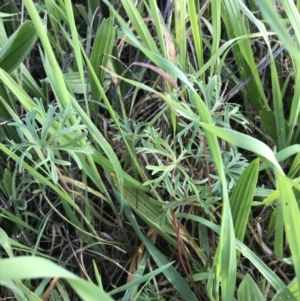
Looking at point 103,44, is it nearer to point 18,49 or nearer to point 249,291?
point 18,49

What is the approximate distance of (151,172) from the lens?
2.64ft

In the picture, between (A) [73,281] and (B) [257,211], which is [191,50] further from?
(A) [73,281]

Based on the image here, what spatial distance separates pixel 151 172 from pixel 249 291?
0.84 feet

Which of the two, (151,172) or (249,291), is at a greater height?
(151,172)

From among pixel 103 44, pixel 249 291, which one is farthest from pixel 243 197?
pixel 103 44

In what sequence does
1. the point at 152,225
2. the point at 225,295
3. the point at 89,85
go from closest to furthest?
the point at 225,295
the point at 152,225
the point at 89,85

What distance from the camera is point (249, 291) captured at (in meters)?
0.65

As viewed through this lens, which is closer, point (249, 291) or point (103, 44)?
point (249, 291)

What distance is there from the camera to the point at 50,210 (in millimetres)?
802

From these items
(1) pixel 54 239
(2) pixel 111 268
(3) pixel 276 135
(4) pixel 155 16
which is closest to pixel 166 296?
(2) pixel 111 268

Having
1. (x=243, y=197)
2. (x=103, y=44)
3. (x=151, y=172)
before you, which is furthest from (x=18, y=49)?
(x=243, y=197)

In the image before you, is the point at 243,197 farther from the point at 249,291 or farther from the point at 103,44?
the point at 103,44

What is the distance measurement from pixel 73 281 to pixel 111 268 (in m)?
0.44

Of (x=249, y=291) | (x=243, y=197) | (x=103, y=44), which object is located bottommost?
(x=249, y=291)
